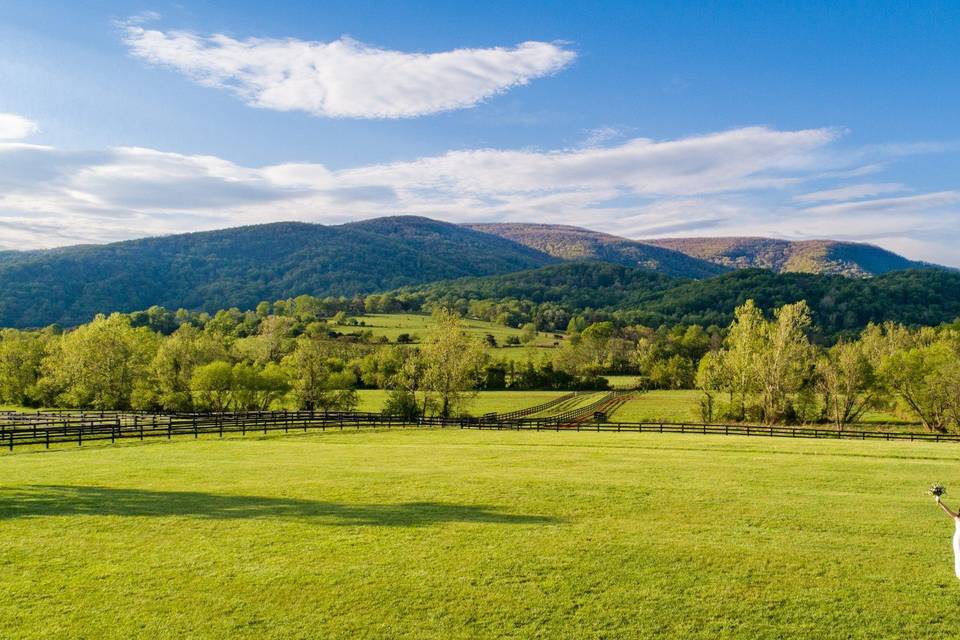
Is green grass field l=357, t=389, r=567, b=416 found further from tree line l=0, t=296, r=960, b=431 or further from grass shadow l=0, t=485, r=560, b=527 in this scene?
grass shadow l=0, t=485, r=560, b=527

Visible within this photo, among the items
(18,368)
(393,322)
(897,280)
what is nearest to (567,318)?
(393,322)

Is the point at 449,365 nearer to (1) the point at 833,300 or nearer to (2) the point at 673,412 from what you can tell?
(2) the point at 673,412

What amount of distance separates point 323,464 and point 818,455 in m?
24.2

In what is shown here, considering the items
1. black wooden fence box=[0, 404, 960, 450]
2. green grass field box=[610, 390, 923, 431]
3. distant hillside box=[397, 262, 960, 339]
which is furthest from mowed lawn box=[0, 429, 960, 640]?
distant hillside box=[397, 262, 960, 339]

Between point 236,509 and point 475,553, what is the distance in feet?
26.5

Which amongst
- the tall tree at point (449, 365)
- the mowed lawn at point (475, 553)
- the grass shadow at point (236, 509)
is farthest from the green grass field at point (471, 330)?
the grass shadow at point (236, 509)

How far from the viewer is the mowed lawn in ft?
35.4

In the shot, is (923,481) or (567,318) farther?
(567,318)

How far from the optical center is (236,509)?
17.9 metres

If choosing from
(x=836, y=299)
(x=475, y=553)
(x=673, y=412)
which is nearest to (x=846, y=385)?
(x=673, y=412)

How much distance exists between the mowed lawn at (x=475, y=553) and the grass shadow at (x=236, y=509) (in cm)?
11

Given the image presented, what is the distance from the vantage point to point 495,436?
4272cm

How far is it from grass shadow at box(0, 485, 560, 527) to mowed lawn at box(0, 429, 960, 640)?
111 mm

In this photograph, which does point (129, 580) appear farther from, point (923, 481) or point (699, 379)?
point (699, 379)
